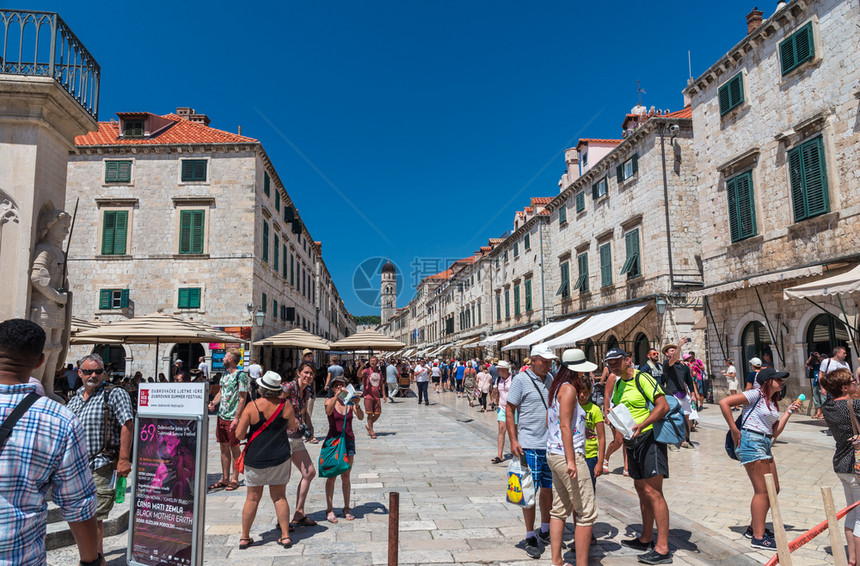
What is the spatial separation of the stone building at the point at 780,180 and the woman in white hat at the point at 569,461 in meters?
9.94

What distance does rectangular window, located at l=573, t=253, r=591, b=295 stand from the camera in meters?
25.4

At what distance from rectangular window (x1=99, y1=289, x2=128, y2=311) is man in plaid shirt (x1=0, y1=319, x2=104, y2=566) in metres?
22.3

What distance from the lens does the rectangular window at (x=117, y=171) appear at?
2288cm

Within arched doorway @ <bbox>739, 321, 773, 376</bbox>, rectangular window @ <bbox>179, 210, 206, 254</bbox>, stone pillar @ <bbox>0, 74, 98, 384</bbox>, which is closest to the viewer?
stone pillar @ <bbox>0, 74, 98, 384</bbox>

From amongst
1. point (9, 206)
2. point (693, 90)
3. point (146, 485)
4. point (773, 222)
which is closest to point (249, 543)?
point (146, 485)

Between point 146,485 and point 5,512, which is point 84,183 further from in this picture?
point 5,512

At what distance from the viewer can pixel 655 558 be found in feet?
14.7

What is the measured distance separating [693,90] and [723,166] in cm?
331

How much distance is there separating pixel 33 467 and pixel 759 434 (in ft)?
17.1

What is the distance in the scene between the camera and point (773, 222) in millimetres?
14547

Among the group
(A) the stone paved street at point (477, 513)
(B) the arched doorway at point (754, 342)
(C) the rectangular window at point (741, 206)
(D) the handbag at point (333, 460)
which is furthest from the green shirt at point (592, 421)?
(C) the rectangular window at point (741, 206)

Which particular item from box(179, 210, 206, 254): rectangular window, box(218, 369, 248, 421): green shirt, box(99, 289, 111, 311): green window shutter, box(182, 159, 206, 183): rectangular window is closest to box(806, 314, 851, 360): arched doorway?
box(218, 369, 248, 421): green shirt

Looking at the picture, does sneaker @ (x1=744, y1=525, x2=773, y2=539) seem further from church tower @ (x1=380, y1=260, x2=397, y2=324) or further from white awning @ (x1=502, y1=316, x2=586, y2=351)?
church tower @ (x1=380, y1=260, x2=397, y2=324)

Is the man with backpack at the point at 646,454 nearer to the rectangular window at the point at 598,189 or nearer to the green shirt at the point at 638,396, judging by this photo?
the green shirt at the point at 638,396
